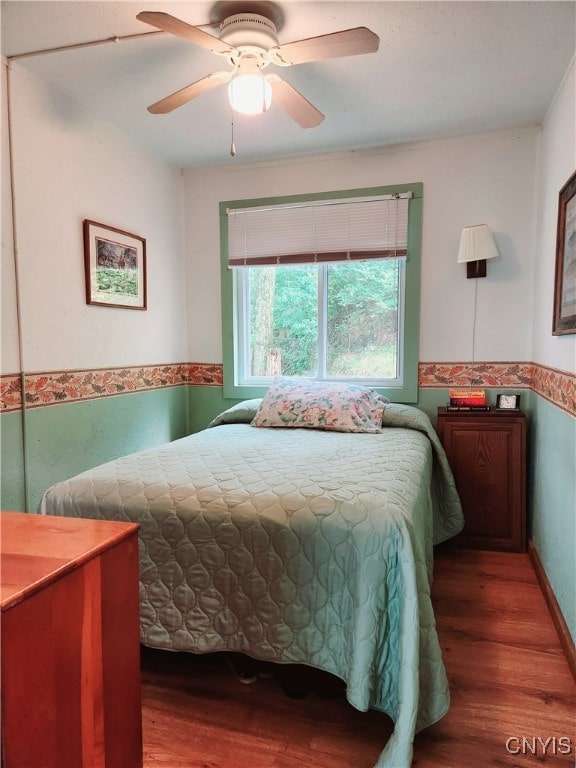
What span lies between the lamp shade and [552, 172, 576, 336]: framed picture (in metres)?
0.58

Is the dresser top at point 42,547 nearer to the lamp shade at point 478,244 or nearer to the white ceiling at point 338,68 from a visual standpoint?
the white ceiling at point 338,68

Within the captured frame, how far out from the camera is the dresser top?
Answer: 0.75 meters

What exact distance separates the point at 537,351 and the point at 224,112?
6.97 feet

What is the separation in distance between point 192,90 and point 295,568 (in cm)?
181

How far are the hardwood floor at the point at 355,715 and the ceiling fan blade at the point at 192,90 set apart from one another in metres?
2.10

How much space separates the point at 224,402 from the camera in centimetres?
345

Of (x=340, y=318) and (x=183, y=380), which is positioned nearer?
(x=340, y=318)

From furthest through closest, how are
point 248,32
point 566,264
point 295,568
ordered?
point 566,264
point 248,32
point 295,568

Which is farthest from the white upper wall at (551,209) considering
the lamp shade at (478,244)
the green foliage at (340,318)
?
the green foliage at (340,318)

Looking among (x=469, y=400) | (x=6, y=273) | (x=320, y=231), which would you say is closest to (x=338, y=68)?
(x=320, y=231)

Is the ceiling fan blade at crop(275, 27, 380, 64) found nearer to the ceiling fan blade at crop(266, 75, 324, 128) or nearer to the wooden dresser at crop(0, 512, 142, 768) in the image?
the ceiling fan blade at crop(266, 75, 324, 128)

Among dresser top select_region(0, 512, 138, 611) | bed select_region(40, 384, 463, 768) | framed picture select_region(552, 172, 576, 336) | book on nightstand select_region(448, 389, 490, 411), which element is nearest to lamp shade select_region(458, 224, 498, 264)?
framed picture select_region(552, 172, 576, 336)

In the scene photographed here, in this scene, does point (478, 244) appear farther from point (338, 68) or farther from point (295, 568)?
point (295, 568)

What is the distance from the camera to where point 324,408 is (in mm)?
2709
